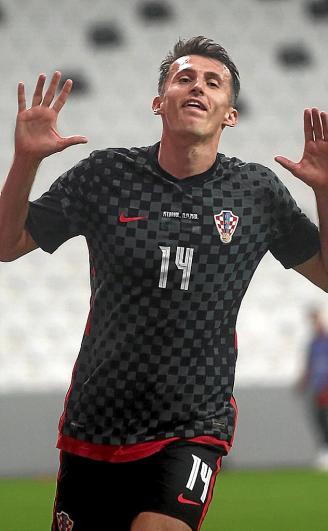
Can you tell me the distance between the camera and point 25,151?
3662mm

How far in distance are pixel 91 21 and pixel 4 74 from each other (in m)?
1.58

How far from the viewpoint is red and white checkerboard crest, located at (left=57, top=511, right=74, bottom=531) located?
3666 mm

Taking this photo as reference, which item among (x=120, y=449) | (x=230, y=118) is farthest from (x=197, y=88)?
(x=120, y=449)

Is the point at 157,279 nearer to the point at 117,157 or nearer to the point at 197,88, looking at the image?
the point at 117,157

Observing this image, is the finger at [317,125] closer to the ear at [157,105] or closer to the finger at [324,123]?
the finger at [324,123]

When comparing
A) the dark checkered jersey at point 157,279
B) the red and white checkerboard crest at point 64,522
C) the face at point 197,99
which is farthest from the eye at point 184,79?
the red and white checkerboard crest at point 64,522

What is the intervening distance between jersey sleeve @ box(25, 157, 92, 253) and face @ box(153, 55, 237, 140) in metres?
0.34

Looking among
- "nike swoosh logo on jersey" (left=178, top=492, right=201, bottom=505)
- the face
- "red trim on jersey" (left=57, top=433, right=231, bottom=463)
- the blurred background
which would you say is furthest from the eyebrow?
the blurred background

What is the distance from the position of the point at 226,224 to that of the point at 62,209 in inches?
22.2

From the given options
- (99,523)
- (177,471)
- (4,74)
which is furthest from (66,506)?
(4,74)

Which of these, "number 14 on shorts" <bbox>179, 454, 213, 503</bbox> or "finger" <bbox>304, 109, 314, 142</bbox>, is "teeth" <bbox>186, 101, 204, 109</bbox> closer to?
"finger" <bbox>304, 109, 314, 142</bbox>

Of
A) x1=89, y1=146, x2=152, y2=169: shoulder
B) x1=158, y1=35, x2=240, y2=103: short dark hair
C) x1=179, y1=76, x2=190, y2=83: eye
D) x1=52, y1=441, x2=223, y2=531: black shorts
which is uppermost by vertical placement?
x1=158, y1=35, x2=240, y2=103: short dark hair

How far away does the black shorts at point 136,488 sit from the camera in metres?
3.52

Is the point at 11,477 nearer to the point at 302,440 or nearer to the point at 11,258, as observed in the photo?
the point at 302,440
